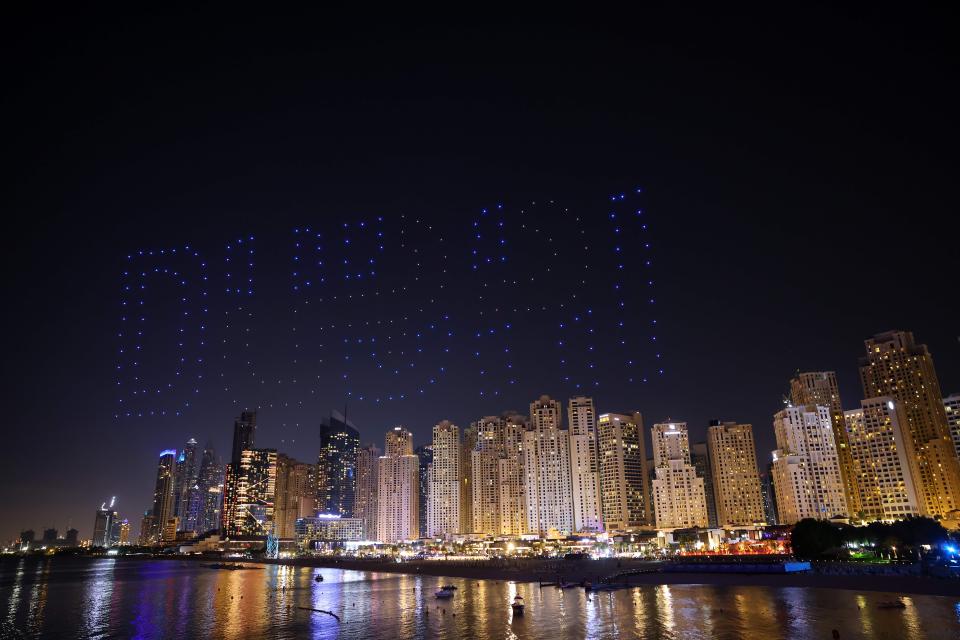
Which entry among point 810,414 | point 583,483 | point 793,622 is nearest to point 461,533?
point 583,483

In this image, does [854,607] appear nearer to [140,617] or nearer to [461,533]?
[140,617]

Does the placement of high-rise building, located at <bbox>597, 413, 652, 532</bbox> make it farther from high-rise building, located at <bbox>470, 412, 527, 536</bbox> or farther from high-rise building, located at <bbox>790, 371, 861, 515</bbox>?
high-rise building, located at <bbox>790, 371, 861, 515</bbox>

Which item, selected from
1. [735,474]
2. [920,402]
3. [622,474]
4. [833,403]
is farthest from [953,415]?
[622,474]

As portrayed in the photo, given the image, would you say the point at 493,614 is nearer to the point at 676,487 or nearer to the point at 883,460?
the point at 883,460

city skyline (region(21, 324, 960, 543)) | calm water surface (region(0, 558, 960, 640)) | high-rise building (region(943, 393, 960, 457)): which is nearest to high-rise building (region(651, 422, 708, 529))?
city skyline (region(21, 324, 960, 543))

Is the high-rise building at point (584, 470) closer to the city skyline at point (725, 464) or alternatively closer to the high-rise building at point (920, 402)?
the city skyline at point (725, 464)

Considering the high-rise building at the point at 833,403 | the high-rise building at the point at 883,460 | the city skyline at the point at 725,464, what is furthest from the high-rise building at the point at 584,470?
the high-rise building at the point at 883,460
